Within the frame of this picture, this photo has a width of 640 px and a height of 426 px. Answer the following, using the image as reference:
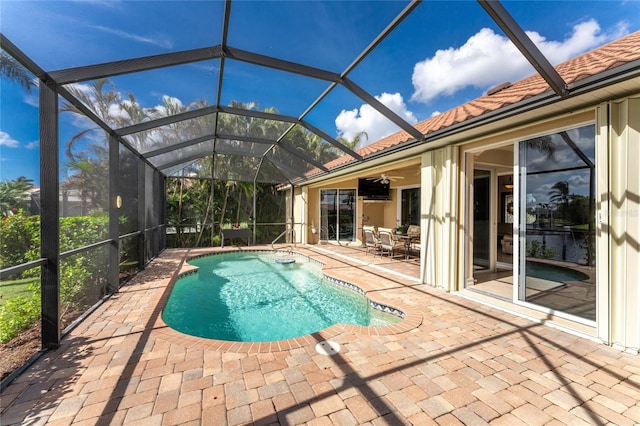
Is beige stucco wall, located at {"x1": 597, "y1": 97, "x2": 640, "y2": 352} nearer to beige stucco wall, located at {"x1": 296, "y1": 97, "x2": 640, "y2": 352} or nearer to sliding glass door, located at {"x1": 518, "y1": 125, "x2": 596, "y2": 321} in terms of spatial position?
beige stucco wall, located at {"x1": 296, "y1": 97, "x2": 640, "y2": 352}

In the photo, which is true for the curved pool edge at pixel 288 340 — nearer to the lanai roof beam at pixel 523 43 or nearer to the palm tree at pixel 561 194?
the palm tree at pixel 561 194

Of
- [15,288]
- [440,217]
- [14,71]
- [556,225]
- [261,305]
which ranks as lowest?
[261,305]

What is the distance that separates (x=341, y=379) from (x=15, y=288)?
3.96m

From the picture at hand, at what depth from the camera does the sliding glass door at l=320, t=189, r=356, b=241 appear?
13320 mm

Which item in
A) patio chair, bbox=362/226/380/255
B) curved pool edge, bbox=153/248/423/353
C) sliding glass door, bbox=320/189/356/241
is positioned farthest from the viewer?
sliding glass door, bbox=320/189/356/241

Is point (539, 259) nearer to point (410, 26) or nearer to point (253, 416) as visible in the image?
point (410, 26)

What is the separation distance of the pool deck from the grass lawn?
80cm

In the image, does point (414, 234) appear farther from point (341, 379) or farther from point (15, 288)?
point (15, 288)

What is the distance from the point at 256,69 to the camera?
4.70 metres

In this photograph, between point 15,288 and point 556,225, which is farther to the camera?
point 556,225

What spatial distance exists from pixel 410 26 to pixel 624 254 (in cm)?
388

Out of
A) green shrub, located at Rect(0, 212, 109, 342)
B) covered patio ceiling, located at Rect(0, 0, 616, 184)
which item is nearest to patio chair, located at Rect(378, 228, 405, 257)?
covered patio ceiling, located at Rect(0, 0, 616, 184)

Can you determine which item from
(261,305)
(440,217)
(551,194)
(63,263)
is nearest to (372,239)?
(440,217)

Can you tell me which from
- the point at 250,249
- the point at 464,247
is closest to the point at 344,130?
the point at 464,247
